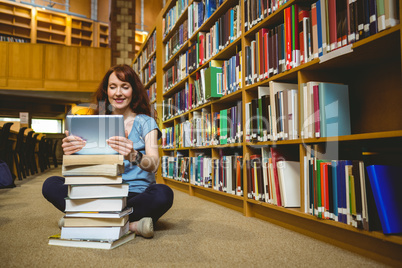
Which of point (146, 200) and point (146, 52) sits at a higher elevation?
point (146, 52)

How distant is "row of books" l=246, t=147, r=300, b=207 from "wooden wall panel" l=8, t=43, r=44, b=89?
765 centimetres

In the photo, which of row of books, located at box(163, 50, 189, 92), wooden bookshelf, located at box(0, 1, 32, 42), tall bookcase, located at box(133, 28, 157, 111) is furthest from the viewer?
wooden bookshelf, located at box(0, 1, 32, 42)

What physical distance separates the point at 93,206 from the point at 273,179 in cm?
98

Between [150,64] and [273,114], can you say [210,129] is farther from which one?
[150,64]

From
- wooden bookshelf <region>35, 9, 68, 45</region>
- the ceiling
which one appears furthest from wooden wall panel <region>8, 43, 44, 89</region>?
wooden bookshelf <region>35, 9, 68, 45</region>

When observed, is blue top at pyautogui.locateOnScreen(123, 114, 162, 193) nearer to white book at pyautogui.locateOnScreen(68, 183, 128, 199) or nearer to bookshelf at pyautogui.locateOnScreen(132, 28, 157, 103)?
white book at pyautogui.locateOnScreen(68, 183, 128, 199)

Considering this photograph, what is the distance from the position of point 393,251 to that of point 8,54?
29.7ft

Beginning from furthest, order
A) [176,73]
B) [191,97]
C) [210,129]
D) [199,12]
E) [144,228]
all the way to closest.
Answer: [176,73]
[191,97]
[199,12]
[210,129]
[144,228]

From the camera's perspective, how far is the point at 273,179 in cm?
173

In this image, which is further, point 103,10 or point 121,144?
point 103,10

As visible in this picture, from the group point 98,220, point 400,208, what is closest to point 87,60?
point 98,220

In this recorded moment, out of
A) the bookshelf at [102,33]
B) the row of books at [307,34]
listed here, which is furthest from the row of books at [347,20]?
the bookshelf at [102,33]

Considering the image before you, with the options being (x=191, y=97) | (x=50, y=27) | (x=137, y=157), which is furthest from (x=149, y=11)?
(x=137, y=157)

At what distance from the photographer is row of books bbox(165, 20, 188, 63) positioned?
334cm
